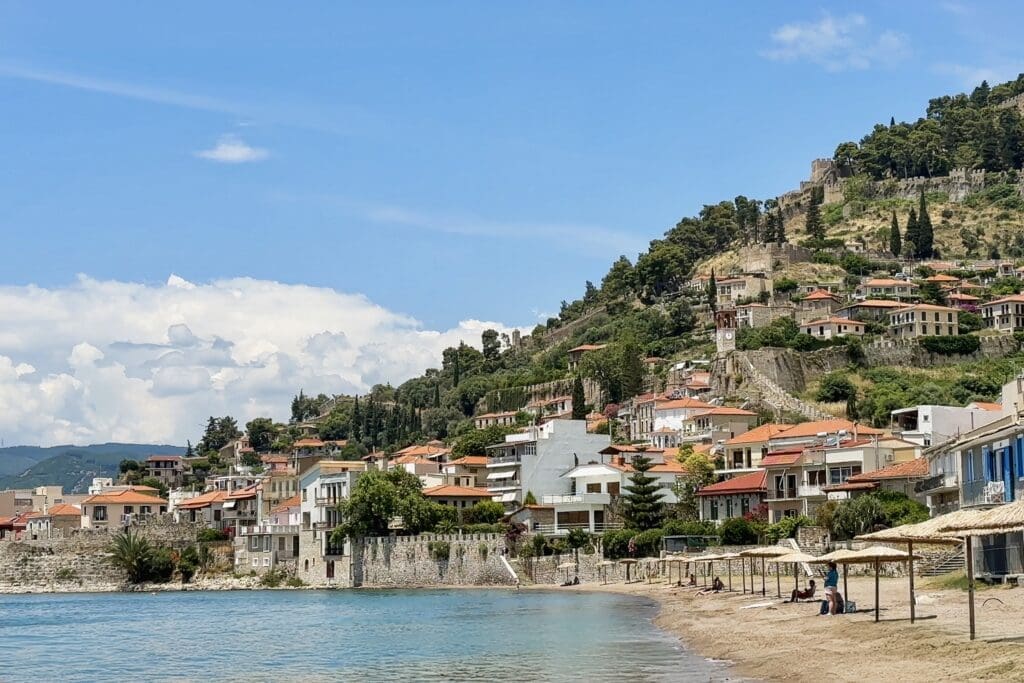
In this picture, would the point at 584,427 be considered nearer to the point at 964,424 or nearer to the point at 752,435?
the point at 752,435

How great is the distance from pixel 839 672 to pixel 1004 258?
13067cm

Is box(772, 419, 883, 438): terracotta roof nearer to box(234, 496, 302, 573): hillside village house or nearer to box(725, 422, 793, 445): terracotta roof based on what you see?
box(725, 422, 793, 445): terracotta roof

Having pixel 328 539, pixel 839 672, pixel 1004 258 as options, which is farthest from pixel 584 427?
pixel 1004 258

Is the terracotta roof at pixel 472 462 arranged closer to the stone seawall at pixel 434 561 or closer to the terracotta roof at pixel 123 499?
the stone seawall at pixel 434 561

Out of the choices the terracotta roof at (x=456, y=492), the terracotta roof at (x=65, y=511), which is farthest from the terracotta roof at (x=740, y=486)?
the terracotta roof at (x=65, y=511)

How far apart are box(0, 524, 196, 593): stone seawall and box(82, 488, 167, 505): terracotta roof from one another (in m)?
8.32

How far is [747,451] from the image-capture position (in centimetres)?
8606

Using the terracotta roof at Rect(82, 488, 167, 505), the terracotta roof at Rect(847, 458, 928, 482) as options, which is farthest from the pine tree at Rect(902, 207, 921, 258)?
the terracotta roof at Rect(847, 458, 928, 482)

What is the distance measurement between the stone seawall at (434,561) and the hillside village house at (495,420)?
140 ft

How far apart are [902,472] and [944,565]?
19.4m

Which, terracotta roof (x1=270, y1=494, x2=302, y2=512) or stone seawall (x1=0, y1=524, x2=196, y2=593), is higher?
terracotta roof (x1=270, y1=494, x2=302, y2=512)

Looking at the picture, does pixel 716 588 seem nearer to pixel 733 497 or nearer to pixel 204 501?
pixel 733 497

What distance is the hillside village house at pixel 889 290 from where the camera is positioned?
130 metres

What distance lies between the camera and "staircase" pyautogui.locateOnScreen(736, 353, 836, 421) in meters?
104
